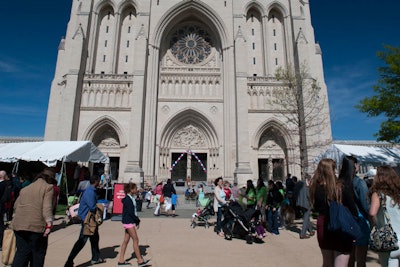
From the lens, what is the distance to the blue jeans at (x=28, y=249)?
303 centimetres

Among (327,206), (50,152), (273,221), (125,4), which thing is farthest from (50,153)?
(125,4)

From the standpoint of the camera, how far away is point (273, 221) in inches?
291

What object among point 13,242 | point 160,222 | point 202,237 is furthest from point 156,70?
point 13,242

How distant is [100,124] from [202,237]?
60.2 ft

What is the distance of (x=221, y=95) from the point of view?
76.9ft

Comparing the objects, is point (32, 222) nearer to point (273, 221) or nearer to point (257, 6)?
point (273, 221)

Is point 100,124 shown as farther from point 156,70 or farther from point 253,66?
point 253,66

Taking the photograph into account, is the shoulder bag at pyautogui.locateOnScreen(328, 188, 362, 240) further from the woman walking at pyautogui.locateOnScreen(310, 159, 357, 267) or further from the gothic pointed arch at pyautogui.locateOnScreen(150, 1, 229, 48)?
the gothic pointed arch at pyautogui.locateOnScreen(150, 1, 229, 48)

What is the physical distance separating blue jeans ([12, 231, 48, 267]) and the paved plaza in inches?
56.5

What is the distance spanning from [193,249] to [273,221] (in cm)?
321

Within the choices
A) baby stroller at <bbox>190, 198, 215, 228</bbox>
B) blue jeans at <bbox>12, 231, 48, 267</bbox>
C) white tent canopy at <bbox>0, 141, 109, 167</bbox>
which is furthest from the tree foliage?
blue jeans at <bbox>12, 231, 48, 267</bbox>

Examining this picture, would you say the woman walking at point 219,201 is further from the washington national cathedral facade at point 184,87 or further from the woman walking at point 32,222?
the washington national cathedral facade at point 184,87

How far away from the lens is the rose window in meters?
25.8

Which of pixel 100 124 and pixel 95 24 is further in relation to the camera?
pixel 95 24
